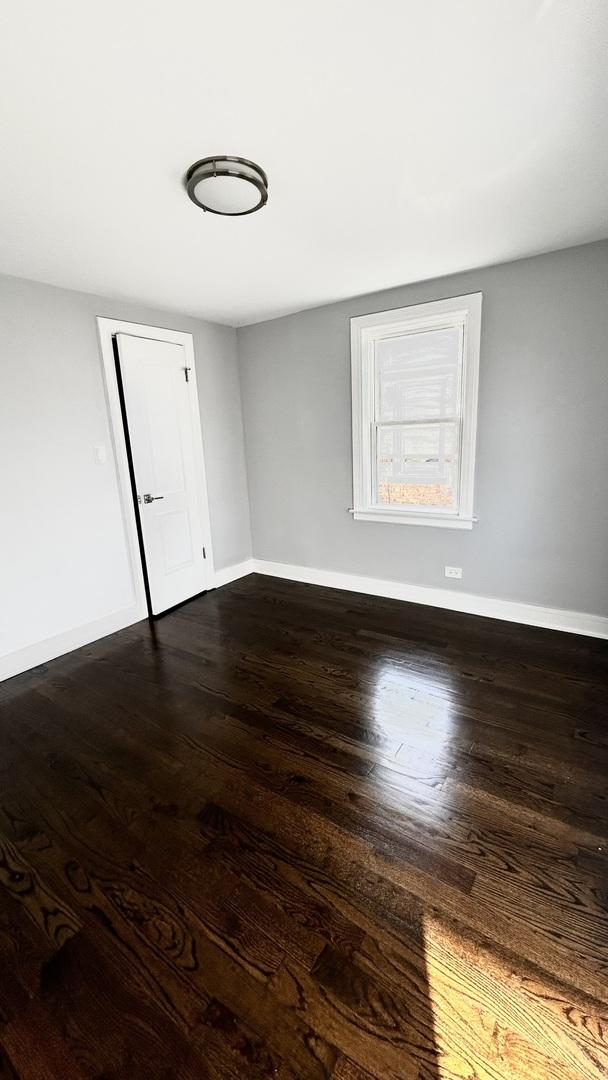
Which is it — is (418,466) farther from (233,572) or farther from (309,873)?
(309,873)

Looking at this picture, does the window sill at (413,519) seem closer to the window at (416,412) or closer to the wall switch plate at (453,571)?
the window at (416,412)

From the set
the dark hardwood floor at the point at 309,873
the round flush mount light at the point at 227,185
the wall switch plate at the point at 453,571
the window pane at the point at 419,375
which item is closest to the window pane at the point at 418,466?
the window pane at the point at 419,375

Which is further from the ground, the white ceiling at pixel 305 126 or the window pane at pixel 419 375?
the white ceiling at pixel 305 126

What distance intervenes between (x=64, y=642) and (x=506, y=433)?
3454 mm

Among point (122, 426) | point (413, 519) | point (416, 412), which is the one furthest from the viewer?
point (413, 519)

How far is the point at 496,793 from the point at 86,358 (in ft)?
11.5

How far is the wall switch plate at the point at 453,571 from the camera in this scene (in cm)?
348

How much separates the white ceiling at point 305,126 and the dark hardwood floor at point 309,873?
8.07 ft

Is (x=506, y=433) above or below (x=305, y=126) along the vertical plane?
below

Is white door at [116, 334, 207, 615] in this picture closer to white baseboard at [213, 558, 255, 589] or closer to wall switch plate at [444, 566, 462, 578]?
Answer: white baseboard at [213, 558, 255, 589]

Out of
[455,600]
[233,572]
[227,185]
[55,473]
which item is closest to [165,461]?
[55,473]

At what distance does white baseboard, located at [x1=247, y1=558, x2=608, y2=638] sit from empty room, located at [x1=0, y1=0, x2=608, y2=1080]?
0.02 meters

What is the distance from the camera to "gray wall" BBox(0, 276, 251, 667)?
278 centimetres

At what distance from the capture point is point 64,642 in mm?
3150
